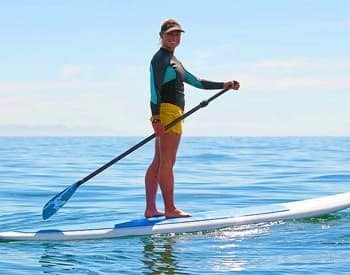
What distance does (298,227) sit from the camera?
7.97 metres

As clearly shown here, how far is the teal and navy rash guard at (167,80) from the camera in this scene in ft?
24.3

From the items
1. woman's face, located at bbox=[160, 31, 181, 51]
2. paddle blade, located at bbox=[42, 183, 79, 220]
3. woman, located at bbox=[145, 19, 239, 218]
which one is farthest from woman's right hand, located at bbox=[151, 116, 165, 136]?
paddle blade, located at bbox=[42, 183, 79, 220]

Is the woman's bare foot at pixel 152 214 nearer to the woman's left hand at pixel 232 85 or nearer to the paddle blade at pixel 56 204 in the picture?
the paddle blade at pixel 56 204

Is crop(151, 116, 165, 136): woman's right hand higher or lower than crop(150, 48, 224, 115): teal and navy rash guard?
lower

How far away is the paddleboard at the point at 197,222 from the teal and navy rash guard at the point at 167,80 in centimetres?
113

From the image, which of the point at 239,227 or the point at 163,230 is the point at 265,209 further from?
the point at 163,230

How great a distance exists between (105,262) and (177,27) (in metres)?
2.51

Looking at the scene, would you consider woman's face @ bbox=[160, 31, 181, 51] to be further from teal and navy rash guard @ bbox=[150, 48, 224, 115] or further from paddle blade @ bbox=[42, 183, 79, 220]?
paddle blade @ bbox=[42, 183, 79, 220]

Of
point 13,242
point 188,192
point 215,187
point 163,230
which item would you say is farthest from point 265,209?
point 215,187

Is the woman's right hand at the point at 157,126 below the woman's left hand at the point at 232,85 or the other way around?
below

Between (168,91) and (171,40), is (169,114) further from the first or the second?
(171,40)

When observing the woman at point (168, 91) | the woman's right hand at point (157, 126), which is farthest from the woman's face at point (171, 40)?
the woman's right hand at point (157, 126)

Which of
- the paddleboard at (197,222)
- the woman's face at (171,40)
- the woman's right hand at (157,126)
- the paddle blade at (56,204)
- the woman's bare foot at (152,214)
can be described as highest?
the woman's face at (171,40)

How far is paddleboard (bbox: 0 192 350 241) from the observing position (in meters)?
7.29
